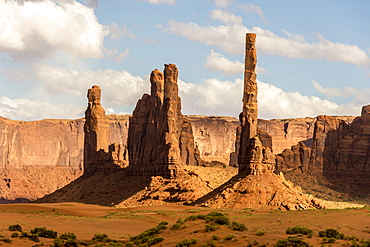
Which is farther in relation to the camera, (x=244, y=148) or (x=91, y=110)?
(x=91, y=110)

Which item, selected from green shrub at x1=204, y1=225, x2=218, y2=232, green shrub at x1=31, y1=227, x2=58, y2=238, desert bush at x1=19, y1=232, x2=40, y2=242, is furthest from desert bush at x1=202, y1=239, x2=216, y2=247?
green shrub at x1=31, y1=227, x2=58, y2=238

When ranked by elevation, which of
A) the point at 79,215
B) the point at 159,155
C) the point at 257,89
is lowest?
the point at 79,215

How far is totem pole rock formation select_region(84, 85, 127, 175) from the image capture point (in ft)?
430

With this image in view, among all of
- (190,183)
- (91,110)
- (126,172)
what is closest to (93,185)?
(126,172)

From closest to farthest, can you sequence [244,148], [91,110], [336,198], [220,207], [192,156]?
[220,207]
[244,148]
[336,198]
[192,156]
[91,110]

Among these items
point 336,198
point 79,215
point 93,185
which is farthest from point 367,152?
point 79,215

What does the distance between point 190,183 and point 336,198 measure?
74.1 ft

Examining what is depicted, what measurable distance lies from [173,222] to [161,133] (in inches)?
1538

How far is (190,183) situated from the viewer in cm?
9575

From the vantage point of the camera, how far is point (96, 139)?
134375mm

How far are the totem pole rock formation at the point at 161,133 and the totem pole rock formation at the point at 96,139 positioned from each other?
28.9ft

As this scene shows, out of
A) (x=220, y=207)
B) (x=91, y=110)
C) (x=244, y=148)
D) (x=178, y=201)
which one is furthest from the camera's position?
(x=91, y=110)

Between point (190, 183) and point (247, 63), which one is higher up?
point (247, 63)

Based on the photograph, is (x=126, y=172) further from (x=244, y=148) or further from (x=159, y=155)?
(x=244, y=148)
